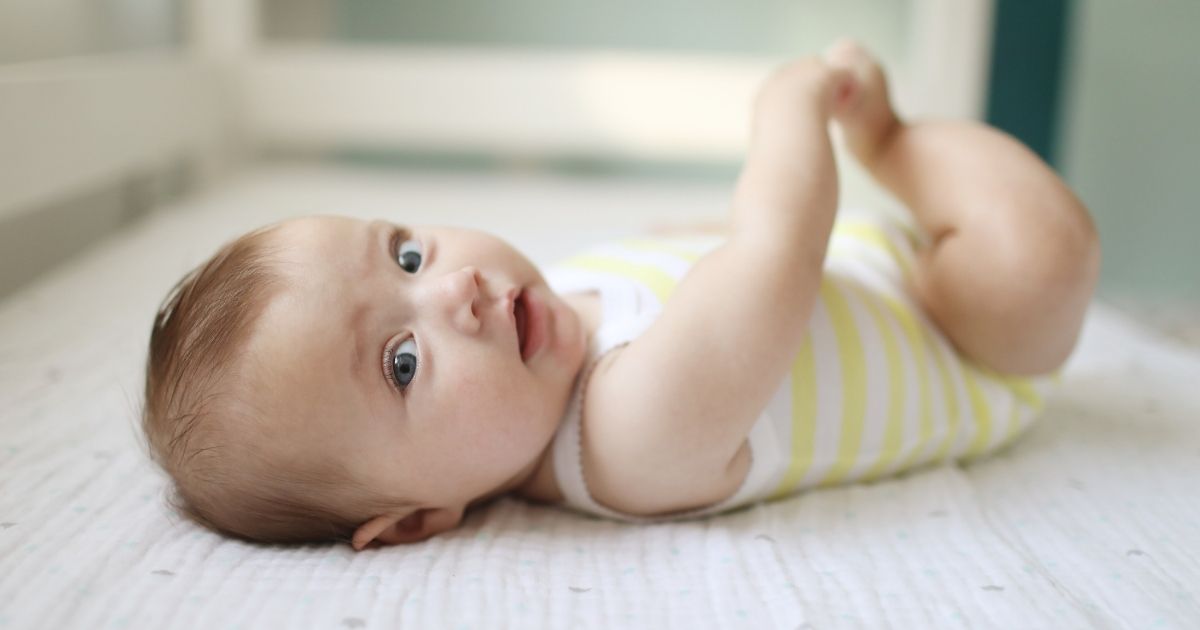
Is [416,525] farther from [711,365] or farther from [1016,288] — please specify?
[1016,288]

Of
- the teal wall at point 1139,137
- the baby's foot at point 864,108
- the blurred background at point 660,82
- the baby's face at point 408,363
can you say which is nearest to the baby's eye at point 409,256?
the baby's face at point 408,363

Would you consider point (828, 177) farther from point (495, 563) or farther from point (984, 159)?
point (495, 563)

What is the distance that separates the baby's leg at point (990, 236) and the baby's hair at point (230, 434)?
1.57 feet

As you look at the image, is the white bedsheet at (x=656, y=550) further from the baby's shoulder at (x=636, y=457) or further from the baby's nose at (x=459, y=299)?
the baby's nose at (x=459, y=299)

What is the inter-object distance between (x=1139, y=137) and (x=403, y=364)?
1757mm

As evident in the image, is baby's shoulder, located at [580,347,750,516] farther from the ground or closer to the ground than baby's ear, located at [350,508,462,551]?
farther from the ground

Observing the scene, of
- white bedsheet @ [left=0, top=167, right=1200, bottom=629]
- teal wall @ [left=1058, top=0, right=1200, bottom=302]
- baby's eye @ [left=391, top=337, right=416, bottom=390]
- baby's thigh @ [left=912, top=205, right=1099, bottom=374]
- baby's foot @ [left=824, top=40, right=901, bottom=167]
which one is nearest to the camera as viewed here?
white bedsheet @ [left=0, top=167, right=1200, bottom=629]

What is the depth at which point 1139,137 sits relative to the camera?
1989mm

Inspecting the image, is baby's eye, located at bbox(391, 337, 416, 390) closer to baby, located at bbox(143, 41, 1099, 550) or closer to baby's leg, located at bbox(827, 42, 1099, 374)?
baby, located at bbox(143, 41, 1099, 550)

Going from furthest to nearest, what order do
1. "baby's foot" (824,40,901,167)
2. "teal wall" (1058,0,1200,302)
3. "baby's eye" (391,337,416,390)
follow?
"teal wall" (1058,0,1200,302) → "baby's foot" (824,40,901,167) → "baby's eye" (391,337,416,390)

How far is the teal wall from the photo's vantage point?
1.92 m

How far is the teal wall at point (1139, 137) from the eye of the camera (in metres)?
1.92

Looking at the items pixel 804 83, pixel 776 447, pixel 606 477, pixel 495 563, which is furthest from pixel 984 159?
pixel 495 563

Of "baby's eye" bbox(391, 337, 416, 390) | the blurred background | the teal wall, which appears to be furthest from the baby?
the teal wall
